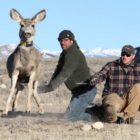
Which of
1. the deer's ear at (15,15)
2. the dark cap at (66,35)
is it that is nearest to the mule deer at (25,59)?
the deer's ear at (15,15)

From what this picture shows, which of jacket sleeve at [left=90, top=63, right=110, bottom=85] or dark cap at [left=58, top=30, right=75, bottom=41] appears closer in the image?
jacket sleeve at [left=90, top=63, right=110, bottom=85]

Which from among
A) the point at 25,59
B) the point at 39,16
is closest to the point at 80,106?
the point at 25,59

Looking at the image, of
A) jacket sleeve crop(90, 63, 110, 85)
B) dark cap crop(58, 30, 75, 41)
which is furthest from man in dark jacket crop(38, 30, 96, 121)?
jacket sleeve crop(90, 63, 110, 85)

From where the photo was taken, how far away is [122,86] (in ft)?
44.0

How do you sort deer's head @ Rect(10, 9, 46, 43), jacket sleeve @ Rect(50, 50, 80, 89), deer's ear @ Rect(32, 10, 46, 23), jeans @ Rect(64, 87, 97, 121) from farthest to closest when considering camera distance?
1. deer's ear @ Rect(32, 10, 46, 23)
2. deer's head @ Rect(10, 9, 46, 43)
3. jeans @ Rect(64, 87, 97, 121)
4. jacket sleeve @ Rect(50, 50, 80, 89)

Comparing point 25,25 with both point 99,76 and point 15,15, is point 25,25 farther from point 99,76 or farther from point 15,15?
point 99,76

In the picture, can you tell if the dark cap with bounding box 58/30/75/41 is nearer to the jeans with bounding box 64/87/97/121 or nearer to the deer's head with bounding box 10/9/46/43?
the jeans with bounding box 64/87/97/121

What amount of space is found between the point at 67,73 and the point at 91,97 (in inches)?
40.2

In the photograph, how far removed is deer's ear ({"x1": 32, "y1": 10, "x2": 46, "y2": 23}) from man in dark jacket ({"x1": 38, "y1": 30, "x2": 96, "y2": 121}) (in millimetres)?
3448

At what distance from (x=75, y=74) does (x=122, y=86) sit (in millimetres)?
1088

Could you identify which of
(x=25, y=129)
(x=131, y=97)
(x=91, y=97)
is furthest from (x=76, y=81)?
(x=25, y=129)

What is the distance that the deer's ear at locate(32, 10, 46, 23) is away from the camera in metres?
17.1

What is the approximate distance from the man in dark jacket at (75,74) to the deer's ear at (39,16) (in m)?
3.45

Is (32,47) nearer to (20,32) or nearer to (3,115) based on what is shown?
(20,32)
